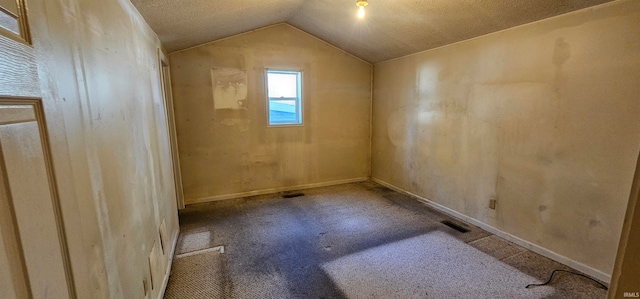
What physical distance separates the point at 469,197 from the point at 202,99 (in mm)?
3773

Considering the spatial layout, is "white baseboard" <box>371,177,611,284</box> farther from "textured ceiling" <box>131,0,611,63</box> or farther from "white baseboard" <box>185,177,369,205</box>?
"textured ceiling" <box>131,0,611,63</box>

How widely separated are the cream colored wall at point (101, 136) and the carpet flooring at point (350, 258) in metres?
0.54

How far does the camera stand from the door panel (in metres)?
0.50

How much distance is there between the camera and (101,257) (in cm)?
99

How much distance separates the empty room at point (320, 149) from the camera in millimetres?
708

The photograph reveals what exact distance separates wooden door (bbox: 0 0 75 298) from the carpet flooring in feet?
5.17

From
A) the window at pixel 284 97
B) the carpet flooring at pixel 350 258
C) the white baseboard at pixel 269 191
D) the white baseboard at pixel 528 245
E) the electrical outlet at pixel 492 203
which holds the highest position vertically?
the window at pixel 284 97

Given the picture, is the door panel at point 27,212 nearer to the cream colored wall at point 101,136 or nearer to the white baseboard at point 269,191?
the cream colored wall at point 101,136

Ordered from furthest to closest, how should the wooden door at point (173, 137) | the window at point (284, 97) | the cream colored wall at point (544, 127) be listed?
the window at point (284, 97) < the wooden door at point (173, 137) < the cream colored wall at point (544, 127)

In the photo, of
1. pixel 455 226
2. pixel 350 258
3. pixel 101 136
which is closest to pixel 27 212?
pixel 101 136

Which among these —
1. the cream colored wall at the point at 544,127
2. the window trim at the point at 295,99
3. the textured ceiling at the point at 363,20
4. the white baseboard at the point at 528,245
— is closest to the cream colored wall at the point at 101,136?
the textured ceiling at the point at 363,20

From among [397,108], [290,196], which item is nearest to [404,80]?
[397,108]

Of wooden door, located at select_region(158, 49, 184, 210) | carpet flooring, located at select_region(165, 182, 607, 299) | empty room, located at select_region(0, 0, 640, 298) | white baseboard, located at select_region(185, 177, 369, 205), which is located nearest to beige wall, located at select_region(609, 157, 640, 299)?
empty room, located at select_region(0, 0, 640, 298)

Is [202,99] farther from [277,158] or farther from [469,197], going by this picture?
[469,197]
